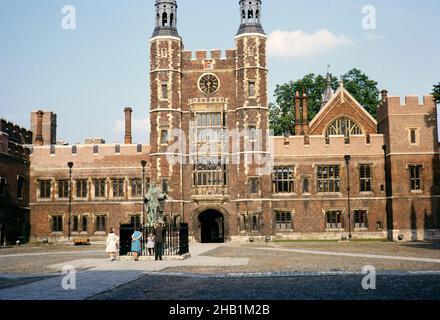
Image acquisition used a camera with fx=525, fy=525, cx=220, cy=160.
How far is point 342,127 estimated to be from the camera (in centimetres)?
4275

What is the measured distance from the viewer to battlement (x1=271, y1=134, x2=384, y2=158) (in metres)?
39.0

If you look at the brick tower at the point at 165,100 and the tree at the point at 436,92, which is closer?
the tree at the point at 436,92

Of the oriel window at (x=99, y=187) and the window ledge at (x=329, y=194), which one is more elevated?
the oriel window at (x=99, y=187)

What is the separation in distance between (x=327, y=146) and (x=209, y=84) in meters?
9.93

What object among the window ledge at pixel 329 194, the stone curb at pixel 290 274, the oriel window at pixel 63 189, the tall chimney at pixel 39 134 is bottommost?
the stone curb at pixel 290 274

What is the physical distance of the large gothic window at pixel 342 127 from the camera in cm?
4256

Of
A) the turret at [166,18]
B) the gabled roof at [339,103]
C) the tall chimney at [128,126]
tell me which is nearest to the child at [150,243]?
the turret at [166,18]

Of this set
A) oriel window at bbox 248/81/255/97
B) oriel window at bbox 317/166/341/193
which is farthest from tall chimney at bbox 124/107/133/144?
oriel window at bbox 317/166/341/193

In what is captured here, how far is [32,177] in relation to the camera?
40938 millimetres

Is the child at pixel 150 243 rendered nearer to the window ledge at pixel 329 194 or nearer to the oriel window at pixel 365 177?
the window ledge at pixel 329 194

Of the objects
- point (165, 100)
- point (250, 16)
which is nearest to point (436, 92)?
point (250, 16)

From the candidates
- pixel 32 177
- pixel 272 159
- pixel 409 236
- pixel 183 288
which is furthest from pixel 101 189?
pixel 183 288

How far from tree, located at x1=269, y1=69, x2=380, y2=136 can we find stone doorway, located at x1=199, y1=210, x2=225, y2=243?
52.9 ft

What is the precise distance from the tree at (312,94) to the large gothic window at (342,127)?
10.3 m
